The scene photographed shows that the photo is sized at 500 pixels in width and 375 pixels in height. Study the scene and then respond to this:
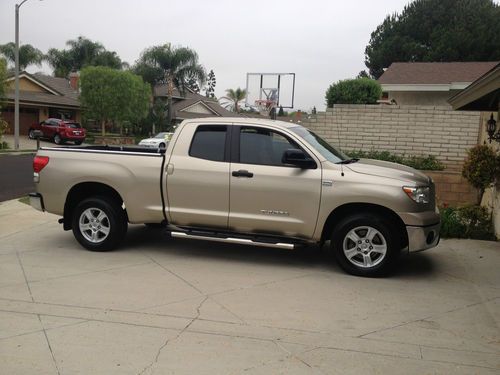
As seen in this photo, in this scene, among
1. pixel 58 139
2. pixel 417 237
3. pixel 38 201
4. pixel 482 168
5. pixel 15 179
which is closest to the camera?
pixel 417 237

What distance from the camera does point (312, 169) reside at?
6379 mm

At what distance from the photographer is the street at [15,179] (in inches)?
510

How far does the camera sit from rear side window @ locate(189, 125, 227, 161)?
6.83m

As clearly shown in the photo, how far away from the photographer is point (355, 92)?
1983cm

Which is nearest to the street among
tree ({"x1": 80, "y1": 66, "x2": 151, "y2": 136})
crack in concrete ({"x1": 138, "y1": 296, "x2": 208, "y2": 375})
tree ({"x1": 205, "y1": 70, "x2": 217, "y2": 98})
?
crack in concrete ({"x1": 138, "y1": 296, "x2": 208, "y2": 375})

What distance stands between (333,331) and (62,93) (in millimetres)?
45927

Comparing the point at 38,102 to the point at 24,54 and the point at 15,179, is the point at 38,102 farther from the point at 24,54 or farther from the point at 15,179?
the point at 15,179

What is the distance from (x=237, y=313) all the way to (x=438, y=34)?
141ft

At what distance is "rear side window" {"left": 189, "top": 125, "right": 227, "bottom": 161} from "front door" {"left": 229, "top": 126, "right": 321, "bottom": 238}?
191mm

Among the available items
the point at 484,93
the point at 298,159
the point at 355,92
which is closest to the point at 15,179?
the point at 298,159

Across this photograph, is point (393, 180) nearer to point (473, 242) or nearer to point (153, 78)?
point (473, 242)

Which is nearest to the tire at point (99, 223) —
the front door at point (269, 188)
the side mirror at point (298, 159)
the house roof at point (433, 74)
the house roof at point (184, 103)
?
the front door at point (269, 188)

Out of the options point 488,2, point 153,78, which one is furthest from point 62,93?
point 488,2

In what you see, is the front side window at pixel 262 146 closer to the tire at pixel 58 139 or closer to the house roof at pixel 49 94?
the tire at pixel 58 139
